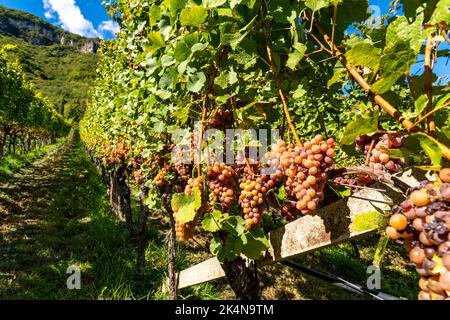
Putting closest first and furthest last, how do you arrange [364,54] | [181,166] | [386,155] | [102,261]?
[364,54]
[386,155]
[181,166]
[102,261]

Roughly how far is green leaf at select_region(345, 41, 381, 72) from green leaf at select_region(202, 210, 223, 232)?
0.77m

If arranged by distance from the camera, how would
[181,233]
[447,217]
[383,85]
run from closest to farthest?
[447,217] → [383,85] → [181,233]

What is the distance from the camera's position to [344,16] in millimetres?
1138

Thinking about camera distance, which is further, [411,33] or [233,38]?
[233,38]

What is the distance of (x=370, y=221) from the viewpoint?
2.46 ft

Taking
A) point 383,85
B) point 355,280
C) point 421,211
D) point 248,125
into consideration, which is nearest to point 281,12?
point 383,85

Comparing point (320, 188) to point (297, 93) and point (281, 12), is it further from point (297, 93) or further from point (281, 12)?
point (281, 12)

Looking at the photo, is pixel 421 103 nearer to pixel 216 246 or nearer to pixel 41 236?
pixel 216 246

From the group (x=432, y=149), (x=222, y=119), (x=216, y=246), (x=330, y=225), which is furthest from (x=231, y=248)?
(x=432, y=149)

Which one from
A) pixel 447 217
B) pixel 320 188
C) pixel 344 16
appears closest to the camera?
pixel 447 217

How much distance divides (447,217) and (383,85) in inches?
13.7

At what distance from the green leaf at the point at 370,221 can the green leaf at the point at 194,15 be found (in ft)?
2.70

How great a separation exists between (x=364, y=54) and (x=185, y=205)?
830 millimetres

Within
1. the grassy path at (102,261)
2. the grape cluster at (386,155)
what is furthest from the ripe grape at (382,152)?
the grassy path at (102,261)
